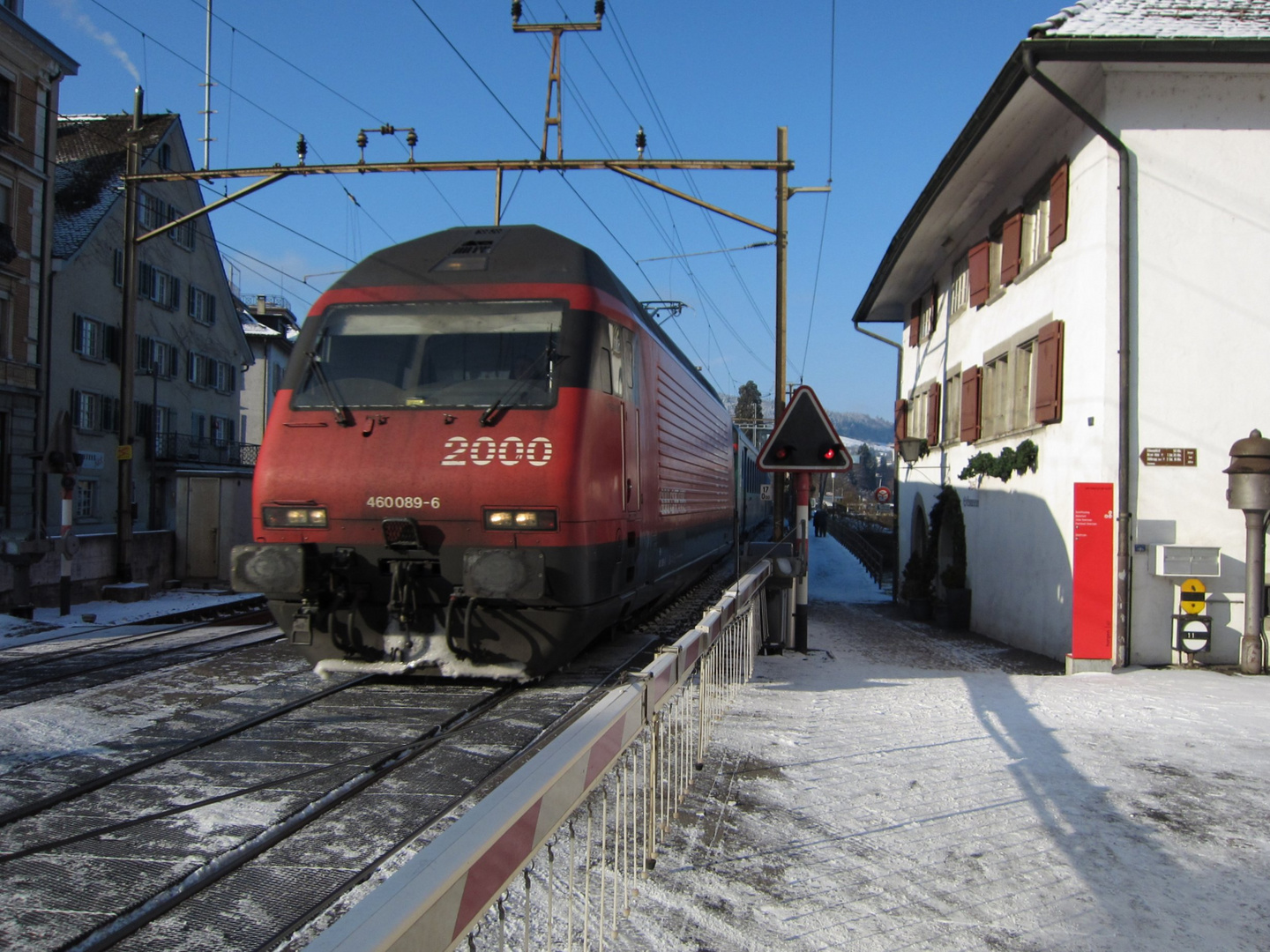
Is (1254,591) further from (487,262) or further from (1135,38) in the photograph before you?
(487,262)

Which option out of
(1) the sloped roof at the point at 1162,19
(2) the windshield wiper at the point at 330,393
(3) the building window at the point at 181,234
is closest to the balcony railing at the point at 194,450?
(3) the building window at the point at 181,234

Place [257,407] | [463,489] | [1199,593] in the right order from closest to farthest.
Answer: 1. [463,489]
2. [1199,593]
3. [257,407]

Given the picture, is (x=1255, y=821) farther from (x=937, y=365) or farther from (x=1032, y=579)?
(x=937, y=365)

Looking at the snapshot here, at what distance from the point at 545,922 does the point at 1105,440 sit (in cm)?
883

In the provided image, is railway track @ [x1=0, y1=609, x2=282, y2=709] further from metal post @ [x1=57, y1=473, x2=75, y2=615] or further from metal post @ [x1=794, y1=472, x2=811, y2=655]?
metal post @ [x1=794, y1=472, x2=811, y2=655]

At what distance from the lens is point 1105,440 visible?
10375mm

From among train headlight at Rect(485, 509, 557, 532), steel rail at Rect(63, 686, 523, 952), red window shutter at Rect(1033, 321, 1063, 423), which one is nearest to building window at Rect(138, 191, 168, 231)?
red window shutter at Rect(1033, 321, 1063, 423)

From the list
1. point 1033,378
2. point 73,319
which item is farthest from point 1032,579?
point 73,319

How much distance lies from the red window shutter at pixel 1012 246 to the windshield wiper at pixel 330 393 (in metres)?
9.78

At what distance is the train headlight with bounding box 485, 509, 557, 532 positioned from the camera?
688 cm

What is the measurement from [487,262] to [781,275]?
557 cm

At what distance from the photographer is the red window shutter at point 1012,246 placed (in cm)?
1356

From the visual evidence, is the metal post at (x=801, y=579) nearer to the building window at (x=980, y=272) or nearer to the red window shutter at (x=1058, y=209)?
the red window shutter at (x=1058, y=209)

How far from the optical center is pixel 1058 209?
1168 centimetres
